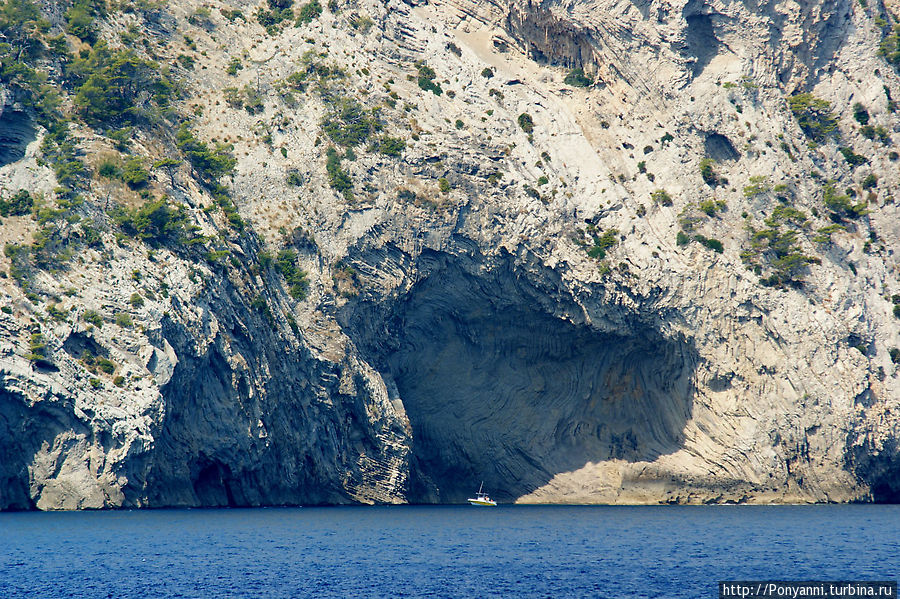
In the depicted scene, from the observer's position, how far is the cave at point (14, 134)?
63.6m

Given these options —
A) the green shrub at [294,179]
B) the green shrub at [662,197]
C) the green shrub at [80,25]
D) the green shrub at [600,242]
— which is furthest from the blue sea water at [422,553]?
the green shrub at [80,25]

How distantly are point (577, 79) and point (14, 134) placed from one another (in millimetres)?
43277

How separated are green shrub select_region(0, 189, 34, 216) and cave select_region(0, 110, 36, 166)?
381 centimetres

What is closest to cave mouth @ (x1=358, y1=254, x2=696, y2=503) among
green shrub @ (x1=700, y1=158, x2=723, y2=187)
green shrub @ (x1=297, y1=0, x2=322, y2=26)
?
green shrub @ (x1=700, y1=158, x2=723, y2=187)

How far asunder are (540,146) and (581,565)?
4088 centimetres

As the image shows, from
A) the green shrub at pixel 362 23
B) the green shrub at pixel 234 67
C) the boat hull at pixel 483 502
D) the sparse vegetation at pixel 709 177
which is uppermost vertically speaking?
the green shrub at pixel 362 23

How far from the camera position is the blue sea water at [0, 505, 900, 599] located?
37594mm

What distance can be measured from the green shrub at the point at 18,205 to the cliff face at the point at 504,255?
0.51 meters

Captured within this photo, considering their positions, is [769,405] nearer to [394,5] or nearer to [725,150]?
[725,150]

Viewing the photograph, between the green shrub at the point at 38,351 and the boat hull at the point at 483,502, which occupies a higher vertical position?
the green shrub at the point at 38,351

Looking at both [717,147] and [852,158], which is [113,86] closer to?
[717,147]

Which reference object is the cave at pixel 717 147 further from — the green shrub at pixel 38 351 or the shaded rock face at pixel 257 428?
the green shrub at pixel 38 351

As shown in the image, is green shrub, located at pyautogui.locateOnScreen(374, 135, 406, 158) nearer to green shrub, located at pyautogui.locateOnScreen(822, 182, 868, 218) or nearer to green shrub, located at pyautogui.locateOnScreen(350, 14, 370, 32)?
green shrub, located at pyautogui.locateOnScreen(350, 14, 370, 32)

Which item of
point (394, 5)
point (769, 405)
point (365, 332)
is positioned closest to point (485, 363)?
point (365, 332)
